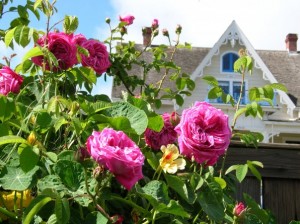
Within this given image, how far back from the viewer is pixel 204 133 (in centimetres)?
130

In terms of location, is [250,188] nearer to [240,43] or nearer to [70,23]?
[70,23]

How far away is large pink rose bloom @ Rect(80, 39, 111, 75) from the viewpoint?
5.51 ft

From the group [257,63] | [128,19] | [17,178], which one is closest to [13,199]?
[17,178]

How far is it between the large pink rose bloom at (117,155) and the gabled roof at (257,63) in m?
13.5

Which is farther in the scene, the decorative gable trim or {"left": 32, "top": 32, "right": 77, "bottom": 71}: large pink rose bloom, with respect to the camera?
the decorative gable trim

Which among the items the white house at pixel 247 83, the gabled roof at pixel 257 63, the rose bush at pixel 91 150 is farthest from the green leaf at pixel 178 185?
the white house at pixel 247 83

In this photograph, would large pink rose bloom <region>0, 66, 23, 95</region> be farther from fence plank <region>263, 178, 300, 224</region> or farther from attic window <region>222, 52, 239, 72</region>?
attic window <region>222, 52, 239, 72</region>

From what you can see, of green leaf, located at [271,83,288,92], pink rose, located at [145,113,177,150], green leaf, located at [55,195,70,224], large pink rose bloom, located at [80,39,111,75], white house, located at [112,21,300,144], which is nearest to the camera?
green leaf, located at [55,195,70,224]

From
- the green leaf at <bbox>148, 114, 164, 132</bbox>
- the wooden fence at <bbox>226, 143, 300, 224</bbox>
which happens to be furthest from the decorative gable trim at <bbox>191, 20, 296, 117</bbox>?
the green leaf at <bbox>148, 114, 164, 132</bbox>

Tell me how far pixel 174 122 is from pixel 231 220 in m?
0.28

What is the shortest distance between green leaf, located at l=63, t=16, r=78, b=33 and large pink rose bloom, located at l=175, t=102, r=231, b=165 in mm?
456

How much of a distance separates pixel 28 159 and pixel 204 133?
39cm

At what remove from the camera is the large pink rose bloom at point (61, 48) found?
4.88 ft

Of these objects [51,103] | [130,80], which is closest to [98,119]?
[51,103]
